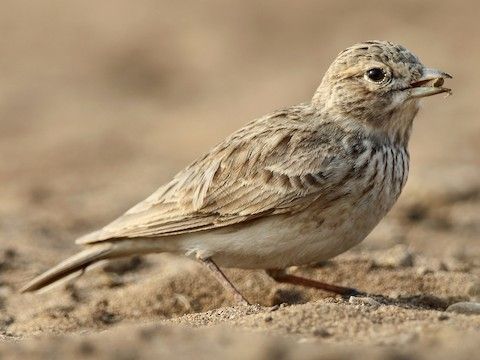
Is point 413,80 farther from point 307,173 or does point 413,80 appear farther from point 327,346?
point 327,346

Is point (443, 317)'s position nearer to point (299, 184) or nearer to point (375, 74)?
point (299, 184)

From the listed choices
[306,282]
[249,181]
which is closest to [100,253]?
[249,181]

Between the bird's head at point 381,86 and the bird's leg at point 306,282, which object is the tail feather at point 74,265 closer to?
the bird's leg at point 306,282

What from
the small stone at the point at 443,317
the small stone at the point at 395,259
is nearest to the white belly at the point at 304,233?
the small stone at the point at 395,259

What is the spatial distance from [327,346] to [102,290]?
3.43m

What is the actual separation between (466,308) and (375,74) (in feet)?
4.84

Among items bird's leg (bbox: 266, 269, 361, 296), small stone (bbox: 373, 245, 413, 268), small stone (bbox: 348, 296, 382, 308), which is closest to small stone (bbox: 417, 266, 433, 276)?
small stone (bbox: 373, 245, 413, 268)

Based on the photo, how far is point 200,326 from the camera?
17.9ft

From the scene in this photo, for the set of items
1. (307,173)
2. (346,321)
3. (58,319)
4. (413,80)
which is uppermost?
(413,80)

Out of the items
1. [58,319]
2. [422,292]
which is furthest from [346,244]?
[58,319]

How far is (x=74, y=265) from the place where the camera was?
6945 mm

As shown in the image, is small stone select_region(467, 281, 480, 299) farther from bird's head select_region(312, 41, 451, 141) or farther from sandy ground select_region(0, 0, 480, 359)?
bird's head select_region(312, 41, 451, 141)

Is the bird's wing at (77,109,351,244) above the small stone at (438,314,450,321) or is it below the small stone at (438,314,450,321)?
above

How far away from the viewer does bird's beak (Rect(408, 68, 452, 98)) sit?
6.38 metres
